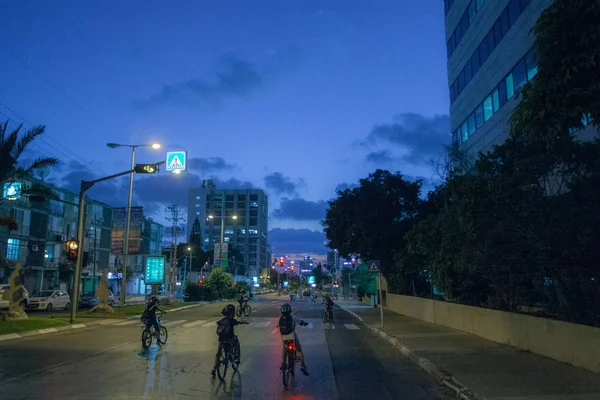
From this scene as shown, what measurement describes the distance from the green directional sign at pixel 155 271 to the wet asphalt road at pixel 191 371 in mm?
21656

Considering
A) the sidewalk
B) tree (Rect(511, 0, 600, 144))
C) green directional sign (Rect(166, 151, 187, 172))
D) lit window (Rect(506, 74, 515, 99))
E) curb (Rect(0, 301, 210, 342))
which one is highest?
lit window (Rect(506, 74, 515, 99))

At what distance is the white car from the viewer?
120 ft

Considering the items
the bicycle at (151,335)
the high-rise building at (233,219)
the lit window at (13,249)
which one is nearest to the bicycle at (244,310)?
the bicycle at (151,335)

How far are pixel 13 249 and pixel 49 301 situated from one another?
1649 centimetres

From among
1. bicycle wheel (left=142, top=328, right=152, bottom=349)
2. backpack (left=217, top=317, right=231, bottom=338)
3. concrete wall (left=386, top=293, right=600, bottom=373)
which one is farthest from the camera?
bicycle wheel (left=142, top=328, right=152, bottom=349)

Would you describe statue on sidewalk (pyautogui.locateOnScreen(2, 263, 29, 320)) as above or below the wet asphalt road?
above

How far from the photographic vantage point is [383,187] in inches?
1394

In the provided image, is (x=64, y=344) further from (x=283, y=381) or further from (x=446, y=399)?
(x=446, y=399)

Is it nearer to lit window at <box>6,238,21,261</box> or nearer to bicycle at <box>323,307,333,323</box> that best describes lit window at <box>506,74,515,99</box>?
bicycle at <box>323,307,333,323</box>

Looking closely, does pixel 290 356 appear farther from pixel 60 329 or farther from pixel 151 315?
pixel 60 329

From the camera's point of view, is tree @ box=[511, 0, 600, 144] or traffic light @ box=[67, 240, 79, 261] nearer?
tree @ box=[511, 0, 600, 144]

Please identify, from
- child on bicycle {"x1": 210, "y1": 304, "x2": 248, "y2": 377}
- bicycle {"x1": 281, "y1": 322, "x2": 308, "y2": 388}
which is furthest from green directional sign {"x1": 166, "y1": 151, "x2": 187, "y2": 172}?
bicycle {"x1": 281, "y1": 322, "x2": 308, "y2": 388}

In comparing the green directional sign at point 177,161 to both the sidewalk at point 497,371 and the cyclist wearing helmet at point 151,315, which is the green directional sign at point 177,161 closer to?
the cyclist wearing helmet at point 151,315

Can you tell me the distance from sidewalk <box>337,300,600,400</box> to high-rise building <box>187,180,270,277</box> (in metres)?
138
